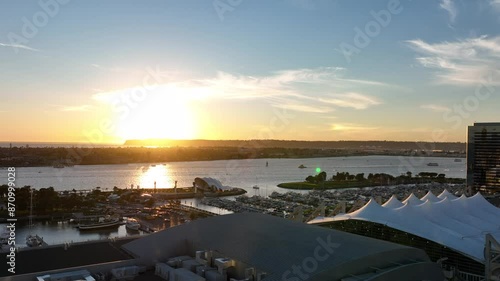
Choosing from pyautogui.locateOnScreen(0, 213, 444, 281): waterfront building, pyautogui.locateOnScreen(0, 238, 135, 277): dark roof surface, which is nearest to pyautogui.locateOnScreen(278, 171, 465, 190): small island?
pyautogui.locateOnScreen(0, 213, 444, 281): waterfront building

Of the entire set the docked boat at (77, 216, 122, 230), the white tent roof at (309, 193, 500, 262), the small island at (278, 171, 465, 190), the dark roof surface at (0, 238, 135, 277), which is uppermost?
the white tent roof at (309, 193, 500, 262)

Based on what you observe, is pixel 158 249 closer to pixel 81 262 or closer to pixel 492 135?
pixel 81 262

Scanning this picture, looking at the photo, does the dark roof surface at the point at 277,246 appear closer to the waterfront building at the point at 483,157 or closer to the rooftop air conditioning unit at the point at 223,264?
the rooftop air conditioning unit at the point at 223,264

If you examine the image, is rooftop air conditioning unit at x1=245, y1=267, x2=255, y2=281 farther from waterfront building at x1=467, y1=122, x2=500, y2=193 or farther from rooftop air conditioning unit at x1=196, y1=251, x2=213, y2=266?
waterfront building at x1=467, y1=122, x2=500, y2=193

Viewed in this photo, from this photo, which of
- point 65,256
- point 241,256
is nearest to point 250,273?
point 241,256

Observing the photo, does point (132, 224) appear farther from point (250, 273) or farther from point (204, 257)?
point (250, 273)

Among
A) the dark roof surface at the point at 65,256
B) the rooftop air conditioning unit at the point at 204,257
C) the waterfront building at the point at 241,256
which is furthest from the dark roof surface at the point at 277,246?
the dark roof surface at the point at 65,256
